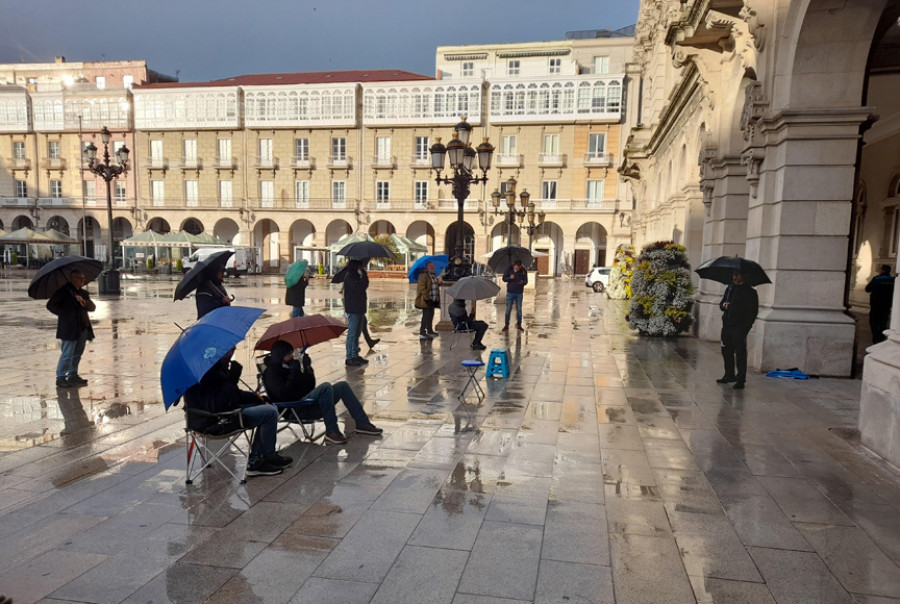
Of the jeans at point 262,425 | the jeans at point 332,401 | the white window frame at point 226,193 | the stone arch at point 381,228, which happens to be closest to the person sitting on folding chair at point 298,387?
the jeans at point 332,401

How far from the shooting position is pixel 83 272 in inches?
312

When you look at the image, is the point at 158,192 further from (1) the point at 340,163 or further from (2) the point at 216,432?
(2) the point at 216,432

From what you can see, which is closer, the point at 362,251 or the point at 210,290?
the point at 210,290

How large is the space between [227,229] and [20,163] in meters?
18.0

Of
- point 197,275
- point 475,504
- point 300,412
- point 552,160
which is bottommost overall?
point 475,504

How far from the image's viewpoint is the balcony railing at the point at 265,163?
153ft

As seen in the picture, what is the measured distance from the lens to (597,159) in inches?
1719

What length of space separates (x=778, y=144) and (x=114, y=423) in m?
9.78

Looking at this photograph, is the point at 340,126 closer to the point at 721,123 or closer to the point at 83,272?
the point at 721,123

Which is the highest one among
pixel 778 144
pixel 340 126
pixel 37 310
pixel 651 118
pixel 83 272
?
pixel 340 126

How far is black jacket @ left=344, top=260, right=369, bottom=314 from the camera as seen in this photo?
969 cm

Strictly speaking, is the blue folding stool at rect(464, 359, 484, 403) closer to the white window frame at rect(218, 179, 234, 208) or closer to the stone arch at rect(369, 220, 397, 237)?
the stone arch at rect(369, 220, 397, 237)

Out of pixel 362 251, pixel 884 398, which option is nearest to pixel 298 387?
pixel 362 251

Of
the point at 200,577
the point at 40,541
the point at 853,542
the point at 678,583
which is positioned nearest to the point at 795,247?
the point at 853,542
